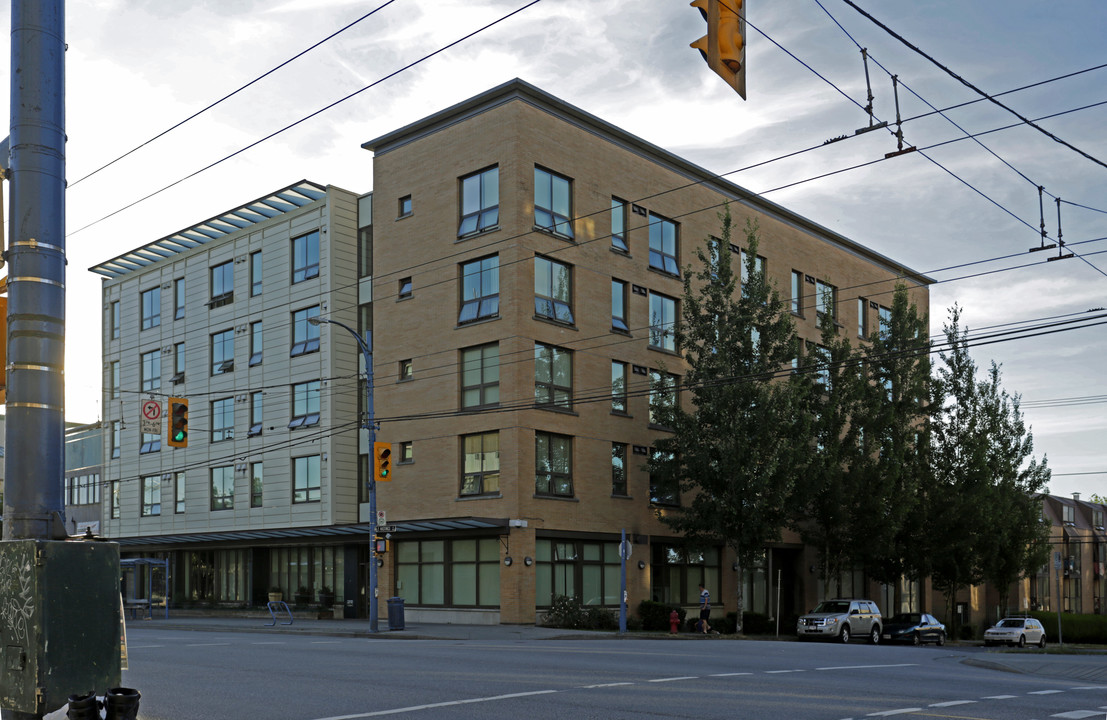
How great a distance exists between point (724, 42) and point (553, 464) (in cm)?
3115

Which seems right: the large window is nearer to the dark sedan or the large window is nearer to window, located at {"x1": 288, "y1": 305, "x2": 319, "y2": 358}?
window, located at {"x1": 288, "y1": 305, "x2": 319, "y2": 358}

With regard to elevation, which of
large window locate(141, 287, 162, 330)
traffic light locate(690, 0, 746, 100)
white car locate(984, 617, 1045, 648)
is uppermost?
large window locate(141, 287, 162, 330)

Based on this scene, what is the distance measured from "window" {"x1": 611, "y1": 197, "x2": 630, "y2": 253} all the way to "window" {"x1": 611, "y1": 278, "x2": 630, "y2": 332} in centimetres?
140

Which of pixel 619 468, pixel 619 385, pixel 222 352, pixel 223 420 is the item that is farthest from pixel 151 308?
pixel 619 468

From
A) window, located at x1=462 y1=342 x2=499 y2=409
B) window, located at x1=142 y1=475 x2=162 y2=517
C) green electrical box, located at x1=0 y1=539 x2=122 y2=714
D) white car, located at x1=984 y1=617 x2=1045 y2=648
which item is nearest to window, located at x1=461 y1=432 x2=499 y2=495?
window, located at x1=462 y1=342 x2=499 y2=409

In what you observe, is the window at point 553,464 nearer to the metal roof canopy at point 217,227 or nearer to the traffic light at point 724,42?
the metal roof canopy at point 217,227

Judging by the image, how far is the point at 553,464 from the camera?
130 feet

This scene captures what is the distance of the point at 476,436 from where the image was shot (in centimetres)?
3950

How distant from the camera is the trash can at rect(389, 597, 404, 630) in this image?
110 feet

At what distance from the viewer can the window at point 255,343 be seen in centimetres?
4978

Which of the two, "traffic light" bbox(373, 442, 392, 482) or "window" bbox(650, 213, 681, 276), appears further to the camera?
"window" bbox(650, 213, 681, 276)

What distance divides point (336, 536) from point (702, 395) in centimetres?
1608

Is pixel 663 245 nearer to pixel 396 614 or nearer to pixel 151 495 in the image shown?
pixel 396 614

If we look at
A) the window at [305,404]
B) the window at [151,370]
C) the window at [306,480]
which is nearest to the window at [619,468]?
the window at [306,480]
